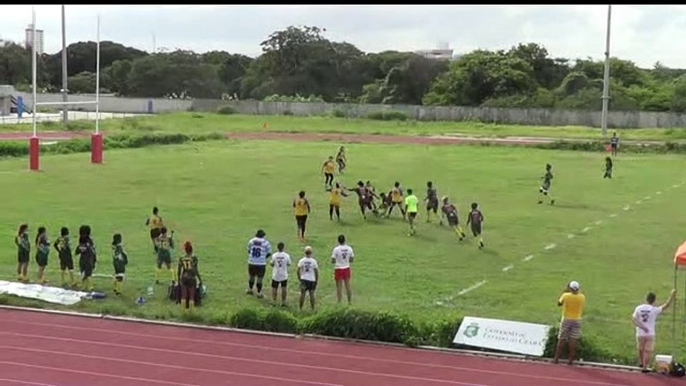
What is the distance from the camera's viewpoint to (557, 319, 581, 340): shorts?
12.9 meters

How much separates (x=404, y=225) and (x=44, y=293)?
1165 cm

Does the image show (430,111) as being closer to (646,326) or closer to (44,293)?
(44,293)

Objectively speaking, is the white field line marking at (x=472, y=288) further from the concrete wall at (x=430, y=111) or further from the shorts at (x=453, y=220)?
the concrete wall at (x=430, y=111)

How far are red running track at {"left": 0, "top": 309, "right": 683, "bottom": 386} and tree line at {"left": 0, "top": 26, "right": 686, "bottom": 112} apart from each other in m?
78.4

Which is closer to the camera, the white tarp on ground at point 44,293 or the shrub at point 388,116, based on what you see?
the white tarp on ground at point 44,293

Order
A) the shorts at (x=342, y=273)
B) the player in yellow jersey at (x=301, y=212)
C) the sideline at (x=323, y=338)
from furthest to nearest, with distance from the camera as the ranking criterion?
the player in yellow jersey at (x=301, y=212)
the shorts at (x=342, y=273)
the sideline at (x=323, y=338)

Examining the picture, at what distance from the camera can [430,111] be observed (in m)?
87.1

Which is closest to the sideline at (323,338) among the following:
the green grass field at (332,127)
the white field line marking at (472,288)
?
the white field line marking at (472,288)

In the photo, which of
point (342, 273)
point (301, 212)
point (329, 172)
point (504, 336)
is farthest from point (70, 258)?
point (329, 172)

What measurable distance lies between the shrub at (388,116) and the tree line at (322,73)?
33.4 ft

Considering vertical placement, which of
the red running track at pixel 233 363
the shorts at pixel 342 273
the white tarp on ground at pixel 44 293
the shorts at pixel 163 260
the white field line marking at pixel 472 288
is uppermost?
the shorts at pixel 342 273

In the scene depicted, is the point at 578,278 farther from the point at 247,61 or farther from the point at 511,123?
the point at 247,61

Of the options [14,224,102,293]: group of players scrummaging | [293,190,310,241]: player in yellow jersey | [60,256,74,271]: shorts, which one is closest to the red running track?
[14,224,102,293]: group of players scrummaging

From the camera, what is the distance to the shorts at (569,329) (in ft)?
42.3
